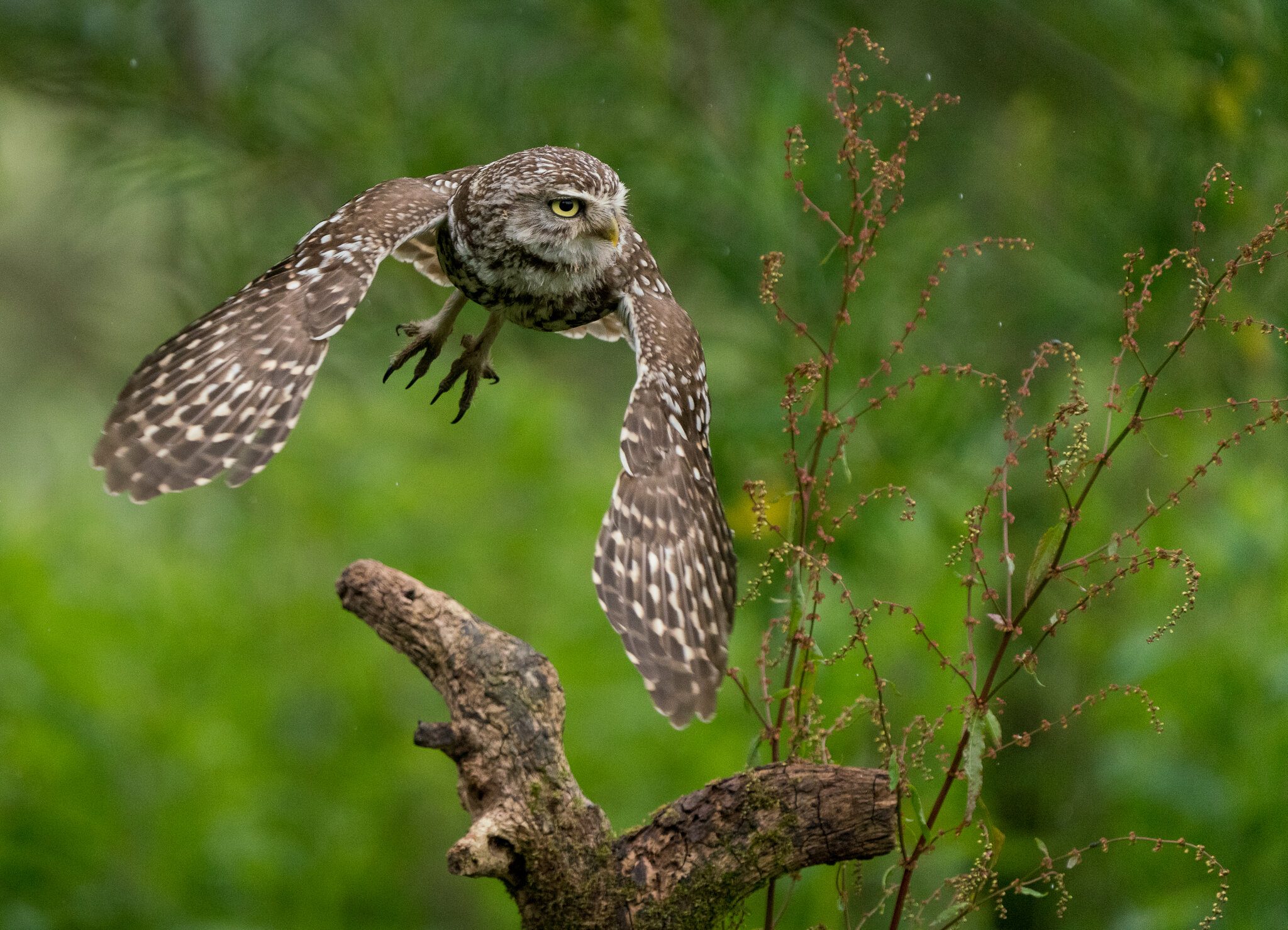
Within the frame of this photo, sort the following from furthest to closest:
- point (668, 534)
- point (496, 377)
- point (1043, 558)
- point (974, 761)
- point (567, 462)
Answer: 1. point (567, 462)
2. point (496, 377)
3. point (668, 534)
4. point (1043, 558)
5. point (974, 761)

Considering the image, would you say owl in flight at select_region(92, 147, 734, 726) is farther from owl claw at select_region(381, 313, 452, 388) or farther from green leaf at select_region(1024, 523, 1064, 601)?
green leaf at select_region(1024, 523, 1064, 601)

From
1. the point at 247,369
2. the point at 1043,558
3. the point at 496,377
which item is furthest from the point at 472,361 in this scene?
the point at 1043,558

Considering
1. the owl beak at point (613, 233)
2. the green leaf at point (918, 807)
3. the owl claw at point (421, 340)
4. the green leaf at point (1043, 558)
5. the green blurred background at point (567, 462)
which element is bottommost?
the green leaf at point (918, 807)

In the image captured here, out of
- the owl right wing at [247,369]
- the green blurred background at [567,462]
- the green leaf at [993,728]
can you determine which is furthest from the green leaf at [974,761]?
the green blurred background at [567,462]

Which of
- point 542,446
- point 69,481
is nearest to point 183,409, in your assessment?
point 542,446

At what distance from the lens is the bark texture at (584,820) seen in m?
2.23

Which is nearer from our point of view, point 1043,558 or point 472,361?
point 1043,558

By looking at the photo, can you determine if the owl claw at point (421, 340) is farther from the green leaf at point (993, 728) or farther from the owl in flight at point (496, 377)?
the green leaf at point (993, 728)

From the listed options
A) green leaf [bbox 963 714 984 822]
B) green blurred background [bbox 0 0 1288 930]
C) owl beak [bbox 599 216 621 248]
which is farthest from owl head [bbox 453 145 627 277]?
green blurred background [bbox 0 0 1288 930]

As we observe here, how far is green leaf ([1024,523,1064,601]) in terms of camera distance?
2121 mm

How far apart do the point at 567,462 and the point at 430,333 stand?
10.9 feet

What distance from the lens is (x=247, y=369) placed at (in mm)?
2223

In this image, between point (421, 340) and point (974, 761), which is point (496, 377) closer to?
point (421, 340)

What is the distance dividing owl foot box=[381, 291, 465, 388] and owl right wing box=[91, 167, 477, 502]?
21 cm
